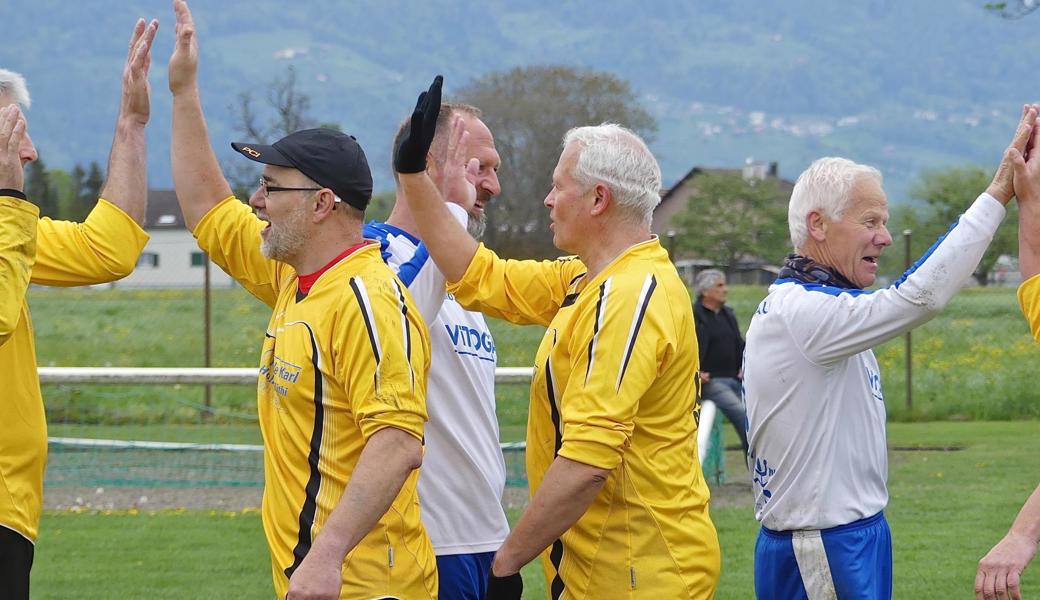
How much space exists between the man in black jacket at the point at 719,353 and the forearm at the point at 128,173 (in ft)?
28.8

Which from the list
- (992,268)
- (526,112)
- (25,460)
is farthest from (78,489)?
(526,112)

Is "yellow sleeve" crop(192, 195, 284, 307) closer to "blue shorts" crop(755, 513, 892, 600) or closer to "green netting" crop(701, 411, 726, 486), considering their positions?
"blue shorts" crop(755, 513, 892, 600)

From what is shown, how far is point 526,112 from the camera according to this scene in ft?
243

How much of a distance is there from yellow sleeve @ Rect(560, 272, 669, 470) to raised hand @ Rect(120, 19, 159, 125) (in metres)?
1.81

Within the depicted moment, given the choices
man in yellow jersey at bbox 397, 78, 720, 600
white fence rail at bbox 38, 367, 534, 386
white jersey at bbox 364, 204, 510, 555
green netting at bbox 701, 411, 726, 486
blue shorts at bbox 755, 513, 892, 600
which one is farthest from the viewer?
green netting at bbox 701, 411, 726, 486

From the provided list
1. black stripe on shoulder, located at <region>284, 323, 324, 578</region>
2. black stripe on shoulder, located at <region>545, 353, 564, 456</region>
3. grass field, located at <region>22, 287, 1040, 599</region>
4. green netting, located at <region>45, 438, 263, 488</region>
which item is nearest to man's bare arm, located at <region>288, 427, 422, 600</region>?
black stripe on shoulder, located at <region>284, 323, 324, 578</region>

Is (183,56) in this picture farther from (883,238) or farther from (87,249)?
(883,238)

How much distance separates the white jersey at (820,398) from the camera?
3.64m

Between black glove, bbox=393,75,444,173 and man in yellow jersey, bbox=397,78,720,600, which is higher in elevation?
black glove, bbox=393,75,444,173

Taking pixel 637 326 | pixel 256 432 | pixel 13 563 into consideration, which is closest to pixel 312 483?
pixel 637 326

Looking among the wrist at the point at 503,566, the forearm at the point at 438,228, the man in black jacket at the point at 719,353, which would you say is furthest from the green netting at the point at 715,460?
the wrist at the point at 503,566

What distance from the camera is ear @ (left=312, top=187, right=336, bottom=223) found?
3514 mm

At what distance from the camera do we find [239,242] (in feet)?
13.2

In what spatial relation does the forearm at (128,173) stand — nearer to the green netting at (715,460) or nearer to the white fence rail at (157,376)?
the white fence rail at (157,376)
